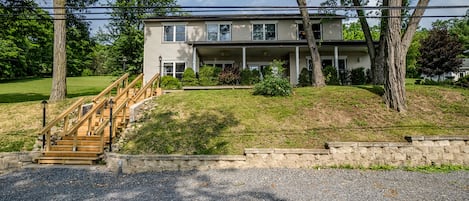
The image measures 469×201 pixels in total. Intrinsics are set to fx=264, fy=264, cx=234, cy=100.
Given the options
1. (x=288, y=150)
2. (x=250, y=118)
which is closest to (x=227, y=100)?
(x=250, y=118)

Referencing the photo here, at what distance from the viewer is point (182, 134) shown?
7.99 metres

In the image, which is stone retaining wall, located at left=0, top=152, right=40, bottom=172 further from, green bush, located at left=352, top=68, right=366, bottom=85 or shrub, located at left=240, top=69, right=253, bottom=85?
green bush, located at left=352, top=68, right=366, bottom=85

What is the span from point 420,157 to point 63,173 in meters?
9.03

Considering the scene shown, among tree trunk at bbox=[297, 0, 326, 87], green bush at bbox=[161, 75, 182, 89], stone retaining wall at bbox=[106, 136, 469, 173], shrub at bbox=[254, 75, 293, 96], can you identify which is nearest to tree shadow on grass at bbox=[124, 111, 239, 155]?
stone retaining wall at bbox=[106, 136, 469, 173]

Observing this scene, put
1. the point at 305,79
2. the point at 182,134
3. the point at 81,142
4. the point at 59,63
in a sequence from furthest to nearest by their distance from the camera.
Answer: the point at 305,79, the point at 59,63, the point at 182,134, the point at 81,142

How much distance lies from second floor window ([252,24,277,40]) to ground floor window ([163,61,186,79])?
18.4 feet

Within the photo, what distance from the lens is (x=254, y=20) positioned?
19.3 metres

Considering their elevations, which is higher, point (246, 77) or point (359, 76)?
point (359, 76)

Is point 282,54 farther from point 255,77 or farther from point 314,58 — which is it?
point 314,58

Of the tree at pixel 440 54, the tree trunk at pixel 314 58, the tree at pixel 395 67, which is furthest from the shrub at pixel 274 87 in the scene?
the tree at pixel 440 54

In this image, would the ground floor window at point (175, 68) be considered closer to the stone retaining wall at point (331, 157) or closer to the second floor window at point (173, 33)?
the second floor window at point (173, 33)

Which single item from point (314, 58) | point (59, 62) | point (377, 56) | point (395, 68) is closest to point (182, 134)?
point (395, 68)

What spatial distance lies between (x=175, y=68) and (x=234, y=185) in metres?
14.7

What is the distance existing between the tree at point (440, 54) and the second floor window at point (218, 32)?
19.2 meters
